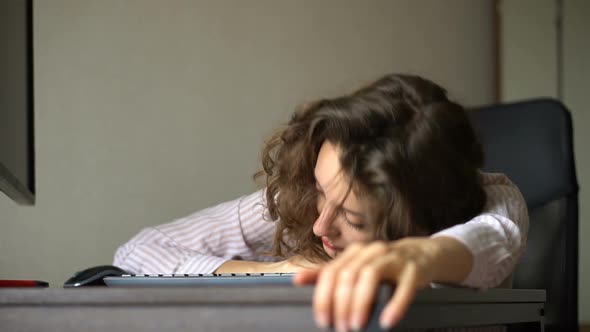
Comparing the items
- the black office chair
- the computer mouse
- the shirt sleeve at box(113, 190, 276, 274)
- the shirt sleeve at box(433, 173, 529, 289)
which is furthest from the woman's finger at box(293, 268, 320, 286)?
the black office chair

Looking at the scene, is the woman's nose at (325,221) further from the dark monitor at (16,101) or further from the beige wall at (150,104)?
the beige wall at (150,104)

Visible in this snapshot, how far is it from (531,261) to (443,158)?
0.73m

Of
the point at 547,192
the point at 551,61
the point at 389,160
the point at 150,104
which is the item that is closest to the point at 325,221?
the point at 389,160

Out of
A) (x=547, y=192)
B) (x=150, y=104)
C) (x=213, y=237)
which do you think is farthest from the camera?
(x=150, y=104)

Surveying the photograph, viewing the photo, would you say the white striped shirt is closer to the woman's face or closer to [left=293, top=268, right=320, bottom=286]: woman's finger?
the woman's face

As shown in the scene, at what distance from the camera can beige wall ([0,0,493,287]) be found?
64.5 inches

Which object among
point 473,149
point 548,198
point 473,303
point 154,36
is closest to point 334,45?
point 154,36

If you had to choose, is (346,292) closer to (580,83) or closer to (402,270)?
(402,270)

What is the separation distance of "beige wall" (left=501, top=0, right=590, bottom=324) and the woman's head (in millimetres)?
1649

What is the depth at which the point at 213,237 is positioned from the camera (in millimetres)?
1315

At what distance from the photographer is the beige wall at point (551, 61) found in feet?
8.02

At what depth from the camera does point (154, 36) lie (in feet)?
5.84

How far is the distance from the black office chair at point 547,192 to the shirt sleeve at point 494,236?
439mm

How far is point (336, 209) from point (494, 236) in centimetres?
22
